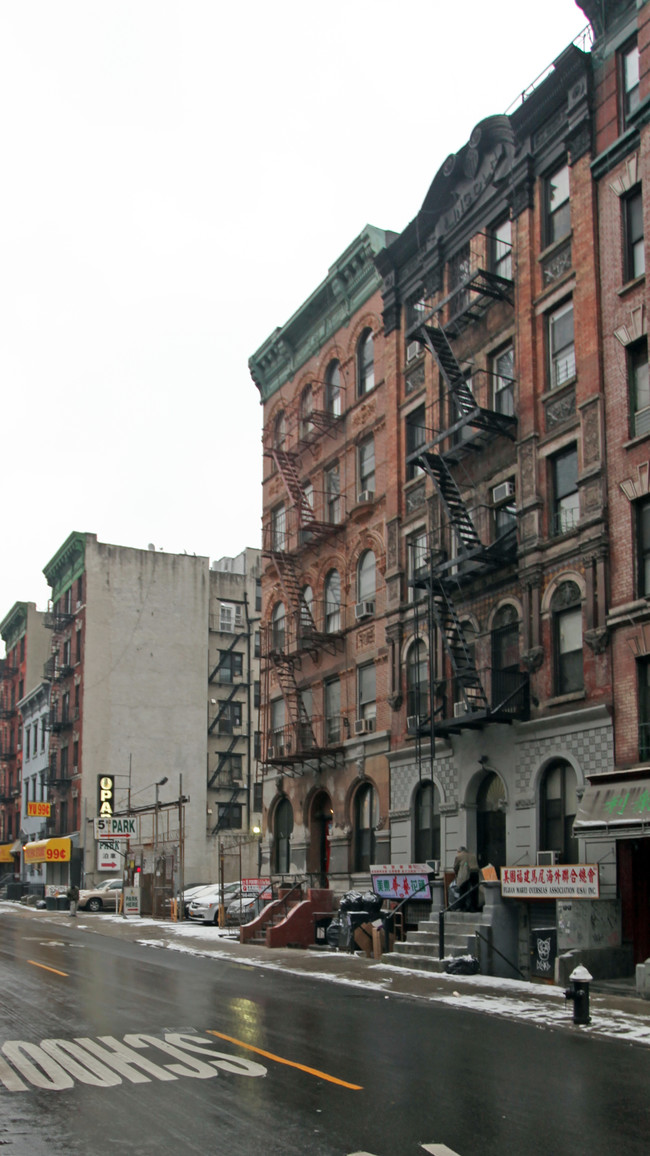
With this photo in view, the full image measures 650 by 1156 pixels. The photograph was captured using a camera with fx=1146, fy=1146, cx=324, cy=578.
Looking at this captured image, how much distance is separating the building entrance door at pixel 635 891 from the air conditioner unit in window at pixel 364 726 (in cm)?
1165

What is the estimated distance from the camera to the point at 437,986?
19.5 m

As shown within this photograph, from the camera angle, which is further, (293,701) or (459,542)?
(293,701)

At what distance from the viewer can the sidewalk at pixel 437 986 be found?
15352 mm

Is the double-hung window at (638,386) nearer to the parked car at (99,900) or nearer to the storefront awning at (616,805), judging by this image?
the storefront awning at (616,805)

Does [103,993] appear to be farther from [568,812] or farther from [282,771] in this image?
[282,771]

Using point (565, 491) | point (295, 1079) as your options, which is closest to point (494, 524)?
point (565, 491)

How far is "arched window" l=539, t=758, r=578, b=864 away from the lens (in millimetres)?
23000

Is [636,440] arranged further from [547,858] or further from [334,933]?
[334,933]

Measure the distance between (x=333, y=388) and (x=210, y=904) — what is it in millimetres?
17942

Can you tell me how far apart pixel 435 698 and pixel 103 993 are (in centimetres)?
1302

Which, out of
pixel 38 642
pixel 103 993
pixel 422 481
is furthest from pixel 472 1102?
pixel 38 642

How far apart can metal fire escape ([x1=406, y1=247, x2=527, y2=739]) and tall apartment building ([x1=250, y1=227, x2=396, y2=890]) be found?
3720mm

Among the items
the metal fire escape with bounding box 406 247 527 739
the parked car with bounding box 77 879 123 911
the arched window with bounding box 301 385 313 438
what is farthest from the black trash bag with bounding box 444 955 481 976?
the parked car with bounding box 77 879 123 911

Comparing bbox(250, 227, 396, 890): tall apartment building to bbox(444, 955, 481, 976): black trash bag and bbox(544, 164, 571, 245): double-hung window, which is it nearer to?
bbox(544, 164, 571, 245): double-hung window
